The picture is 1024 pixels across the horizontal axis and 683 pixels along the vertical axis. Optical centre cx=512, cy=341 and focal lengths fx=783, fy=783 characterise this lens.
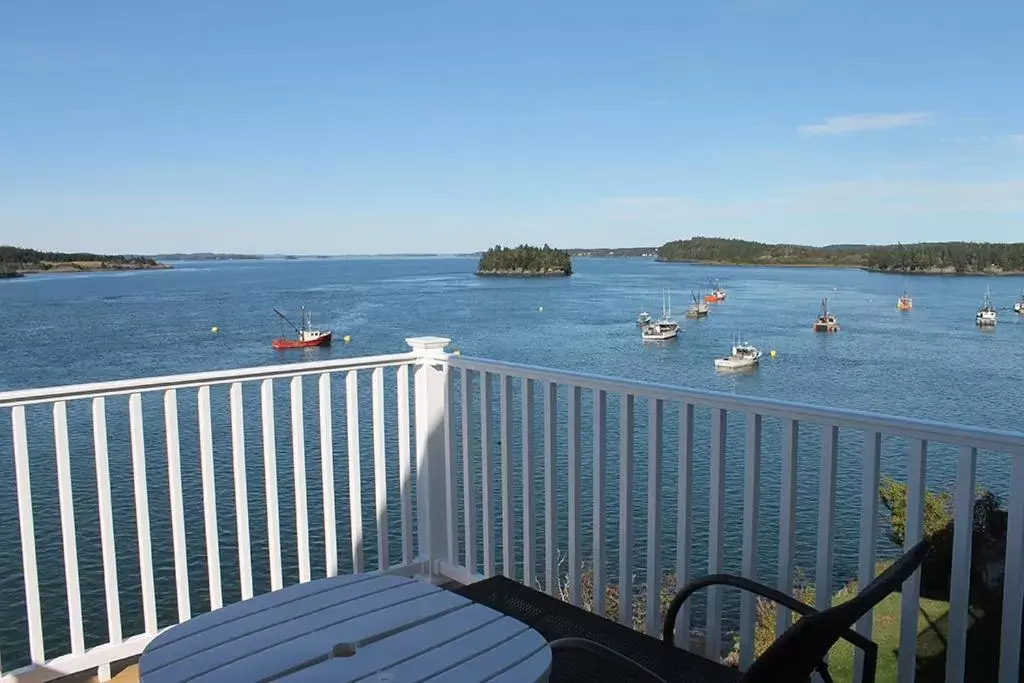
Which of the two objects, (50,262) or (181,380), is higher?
(50,262)

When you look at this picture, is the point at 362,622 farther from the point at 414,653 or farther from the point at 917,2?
the point at 917,2

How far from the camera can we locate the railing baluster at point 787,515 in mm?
2219

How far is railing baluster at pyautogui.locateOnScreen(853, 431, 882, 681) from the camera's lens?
2.02 metres

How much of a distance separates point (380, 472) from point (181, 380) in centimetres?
98

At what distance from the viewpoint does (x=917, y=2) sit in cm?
1980

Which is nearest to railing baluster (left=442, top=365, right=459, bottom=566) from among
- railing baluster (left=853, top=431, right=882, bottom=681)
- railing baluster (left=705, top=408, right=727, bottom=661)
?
railing baluster (left=705, top=408, right=727, bottom=661)

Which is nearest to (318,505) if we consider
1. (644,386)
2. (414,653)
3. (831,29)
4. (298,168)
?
(644,386)

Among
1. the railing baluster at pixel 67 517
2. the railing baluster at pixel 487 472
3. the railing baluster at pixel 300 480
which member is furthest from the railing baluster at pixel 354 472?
the railing baluster at pixel 67 517

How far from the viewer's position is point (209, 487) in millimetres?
2910

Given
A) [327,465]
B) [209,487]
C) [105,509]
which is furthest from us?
[327,465]

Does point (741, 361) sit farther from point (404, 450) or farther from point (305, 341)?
point (404, 450)

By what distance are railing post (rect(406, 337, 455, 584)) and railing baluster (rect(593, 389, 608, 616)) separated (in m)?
0.87

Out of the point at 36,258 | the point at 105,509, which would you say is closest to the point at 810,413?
the point at 105,509

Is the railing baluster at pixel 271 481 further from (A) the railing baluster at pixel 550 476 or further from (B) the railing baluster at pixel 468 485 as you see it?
(A) the railing baluster at pixel 550 476
